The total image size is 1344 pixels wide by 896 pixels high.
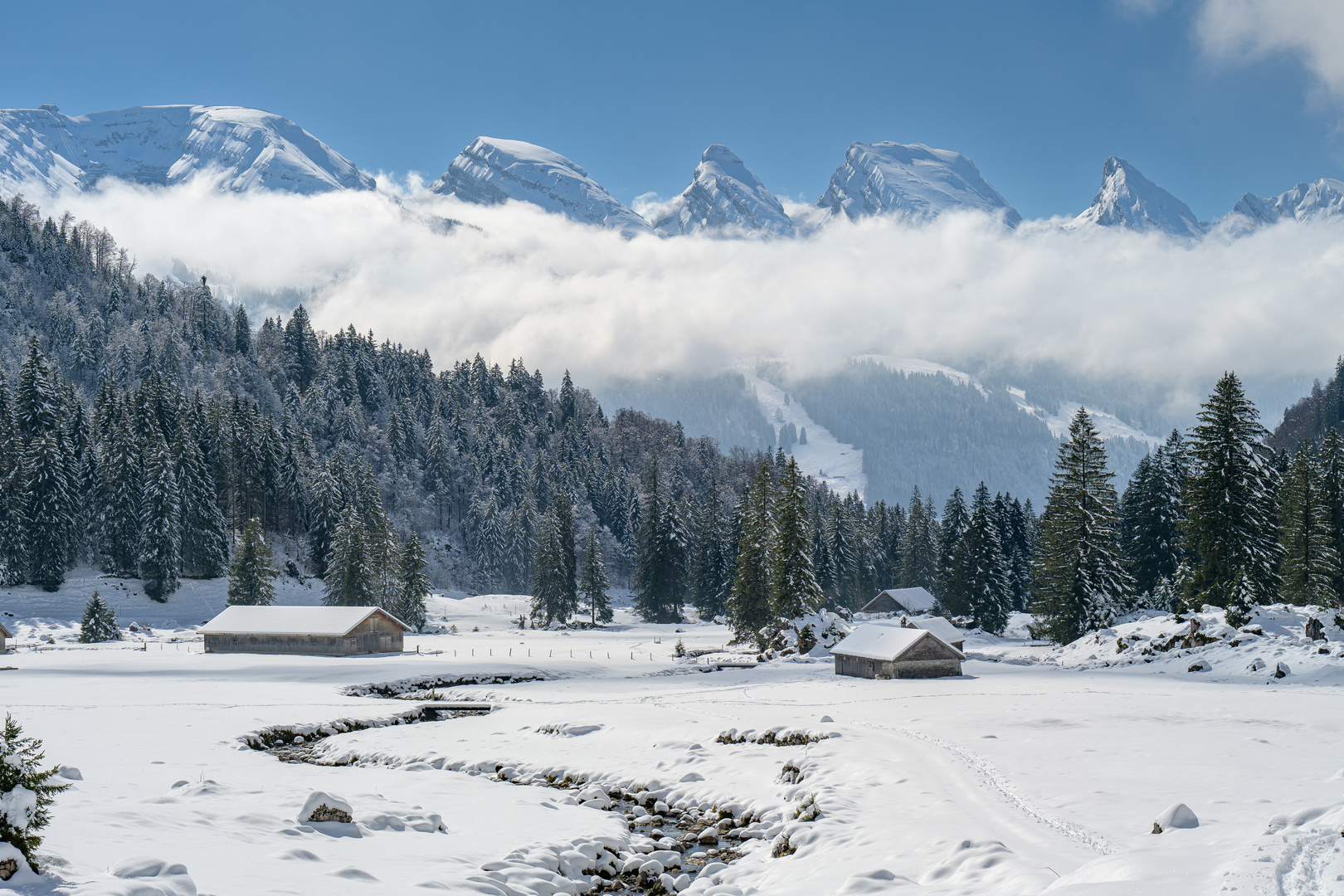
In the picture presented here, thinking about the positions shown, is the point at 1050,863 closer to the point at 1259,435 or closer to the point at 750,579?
the point at 1259,435

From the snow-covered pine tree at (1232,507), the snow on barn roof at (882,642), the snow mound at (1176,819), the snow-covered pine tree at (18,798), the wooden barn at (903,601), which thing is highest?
the snow-covered pine tree at (1232,507)

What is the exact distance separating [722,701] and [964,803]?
73.3 feet

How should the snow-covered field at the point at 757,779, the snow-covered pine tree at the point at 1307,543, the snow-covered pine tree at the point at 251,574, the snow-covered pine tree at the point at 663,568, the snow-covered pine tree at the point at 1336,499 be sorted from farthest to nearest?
1. the snow-covered pine tree at the point at 663,568
2. the snow-covered pine tree at the point at 251,574
3. the snow-covered pine tree at the point at 1336,499
4. the snow-covered pine tree at the point at 1307,543
5. the snow-covered field at the point at 757,779

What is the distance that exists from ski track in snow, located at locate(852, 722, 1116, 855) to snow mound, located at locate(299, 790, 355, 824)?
42.5 feet

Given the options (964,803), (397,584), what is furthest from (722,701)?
(397,584)

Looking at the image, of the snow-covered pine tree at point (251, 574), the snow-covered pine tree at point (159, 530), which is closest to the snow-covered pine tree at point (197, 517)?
the snow-covered pine tree at point (159, 530)

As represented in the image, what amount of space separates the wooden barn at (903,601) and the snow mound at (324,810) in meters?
94.4

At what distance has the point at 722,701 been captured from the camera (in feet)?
131

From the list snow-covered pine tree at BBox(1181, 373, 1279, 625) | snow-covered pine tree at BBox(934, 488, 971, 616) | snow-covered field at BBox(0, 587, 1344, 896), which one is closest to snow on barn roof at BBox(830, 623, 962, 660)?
snow-covered field at BBox(0, 587, 1344, 896)

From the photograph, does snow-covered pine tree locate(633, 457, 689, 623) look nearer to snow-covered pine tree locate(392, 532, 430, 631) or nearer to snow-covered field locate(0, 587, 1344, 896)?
snow-covered pine tree locate(392, 532, 430, 631)

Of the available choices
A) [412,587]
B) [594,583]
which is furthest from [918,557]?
[412,587]

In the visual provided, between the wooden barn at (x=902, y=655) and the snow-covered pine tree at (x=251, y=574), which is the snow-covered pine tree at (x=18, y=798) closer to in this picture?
Result: the wooden barn at (x=902, y=655)

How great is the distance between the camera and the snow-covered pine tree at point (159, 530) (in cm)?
8656

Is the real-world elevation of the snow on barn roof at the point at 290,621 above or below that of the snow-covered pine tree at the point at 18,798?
below
